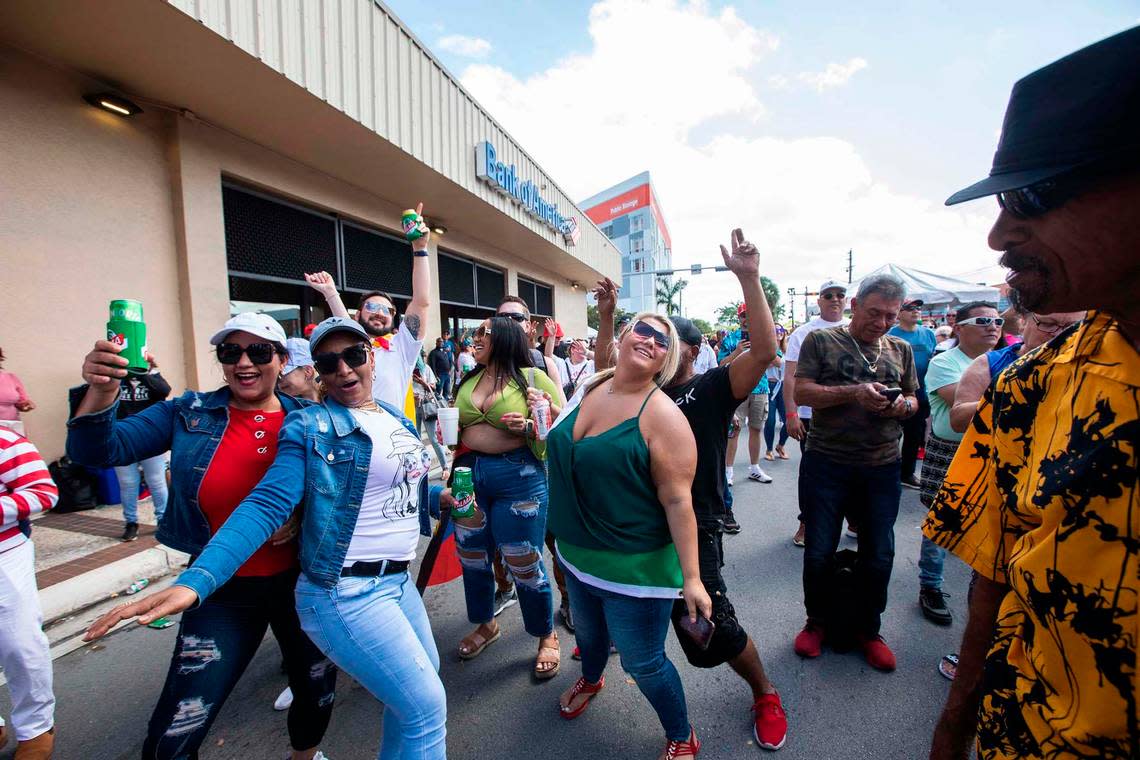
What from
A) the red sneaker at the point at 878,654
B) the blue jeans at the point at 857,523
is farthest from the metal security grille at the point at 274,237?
the red sneaker at the point at 878,654

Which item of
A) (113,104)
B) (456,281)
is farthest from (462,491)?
(456,281)

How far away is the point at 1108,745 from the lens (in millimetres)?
781

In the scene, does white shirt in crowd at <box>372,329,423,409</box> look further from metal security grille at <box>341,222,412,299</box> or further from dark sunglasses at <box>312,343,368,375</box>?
metal security grille at <box>341,222,412,299</box>

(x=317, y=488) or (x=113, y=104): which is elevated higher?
(x=113, y=104)

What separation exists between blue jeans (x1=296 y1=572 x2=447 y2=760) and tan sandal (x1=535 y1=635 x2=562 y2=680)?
105 cm

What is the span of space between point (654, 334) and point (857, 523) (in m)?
1.92

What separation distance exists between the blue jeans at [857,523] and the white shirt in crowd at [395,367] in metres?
2.62

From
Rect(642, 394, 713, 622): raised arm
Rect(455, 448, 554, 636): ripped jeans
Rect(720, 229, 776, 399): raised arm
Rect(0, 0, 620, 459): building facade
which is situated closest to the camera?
Rect(642, 394, 713, 622): raised arm

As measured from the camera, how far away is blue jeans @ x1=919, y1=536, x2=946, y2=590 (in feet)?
10.0

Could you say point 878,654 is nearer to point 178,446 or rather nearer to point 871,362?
point 871,362

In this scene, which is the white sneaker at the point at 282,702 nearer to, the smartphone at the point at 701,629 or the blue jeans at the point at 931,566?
the smartphone at the point at 701,629

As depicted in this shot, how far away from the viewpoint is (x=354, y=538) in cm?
168

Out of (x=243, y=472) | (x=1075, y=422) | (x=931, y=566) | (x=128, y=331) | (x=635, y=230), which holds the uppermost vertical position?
(x=635, y=230)

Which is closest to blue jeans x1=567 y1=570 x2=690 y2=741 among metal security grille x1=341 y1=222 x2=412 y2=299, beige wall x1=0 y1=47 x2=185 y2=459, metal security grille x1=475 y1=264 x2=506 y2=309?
beige wall x1=0 y1=47 x2=185 y2=459
